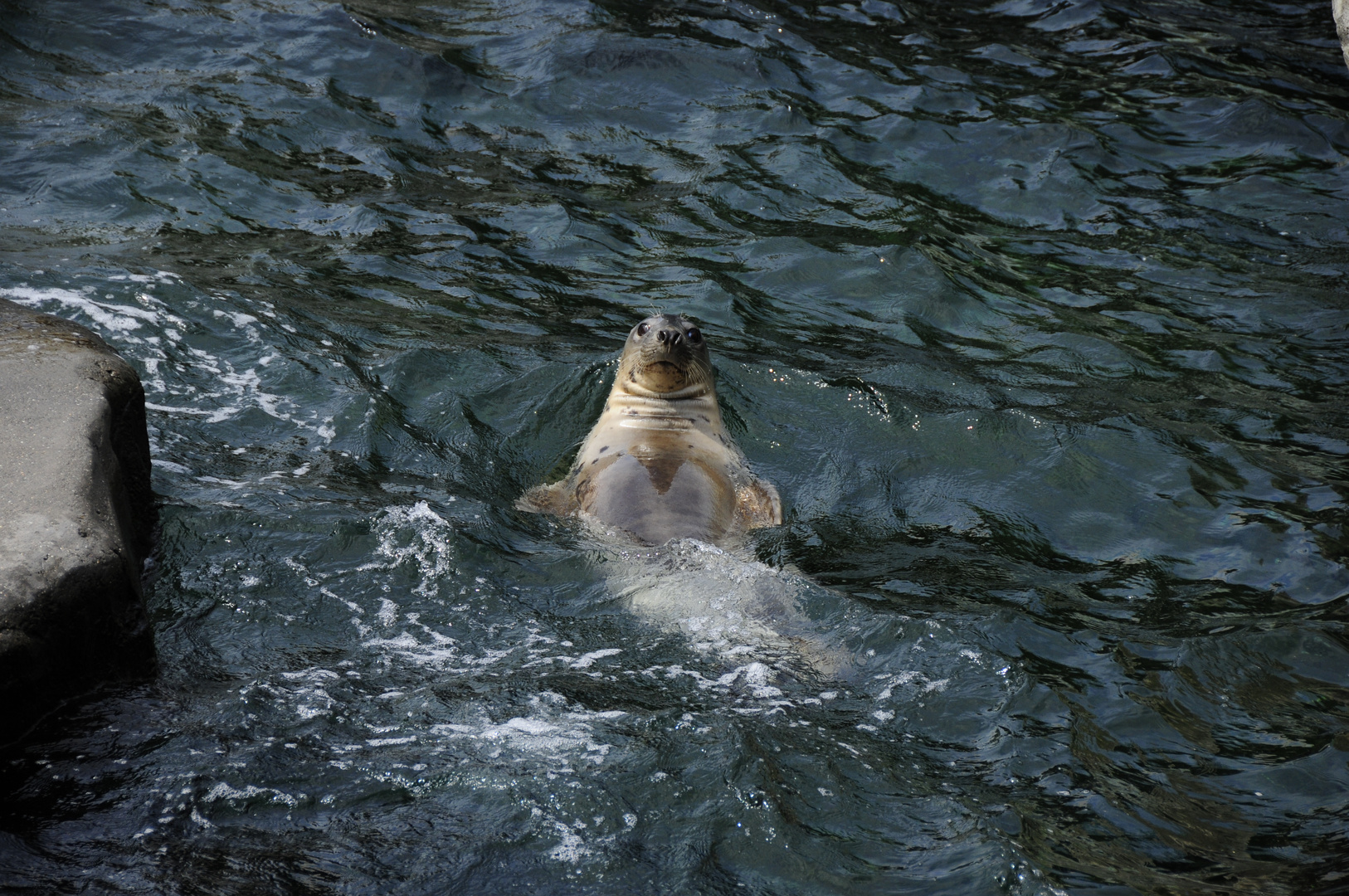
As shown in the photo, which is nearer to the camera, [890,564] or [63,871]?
[63,871]

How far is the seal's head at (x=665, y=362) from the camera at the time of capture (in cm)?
718

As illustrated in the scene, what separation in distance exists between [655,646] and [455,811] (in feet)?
4.46

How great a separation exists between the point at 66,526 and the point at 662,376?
356cm

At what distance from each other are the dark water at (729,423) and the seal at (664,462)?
0.89ft

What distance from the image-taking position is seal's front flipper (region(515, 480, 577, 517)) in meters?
6.39

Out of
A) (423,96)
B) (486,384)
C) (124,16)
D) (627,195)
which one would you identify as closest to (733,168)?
(627,195)

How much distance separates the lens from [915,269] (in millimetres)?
9438

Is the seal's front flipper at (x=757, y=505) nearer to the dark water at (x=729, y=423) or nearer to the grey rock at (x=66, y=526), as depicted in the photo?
the dark water at (x=729, y=423)

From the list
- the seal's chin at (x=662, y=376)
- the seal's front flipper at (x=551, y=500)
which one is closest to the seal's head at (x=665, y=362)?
the seal's chin at (x=662, y=376)

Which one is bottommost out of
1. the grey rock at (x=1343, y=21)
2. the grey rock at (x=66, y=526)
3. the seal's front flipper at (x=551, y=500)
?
the seal's front flipper at (x=551, y=500)

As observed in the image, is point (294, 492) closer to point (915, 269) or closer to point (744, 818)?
point (744, 818)

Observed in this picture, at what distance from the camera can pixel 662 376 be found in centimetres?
718

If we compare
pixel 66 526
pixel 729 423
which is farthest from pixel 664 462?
pixel 66 526

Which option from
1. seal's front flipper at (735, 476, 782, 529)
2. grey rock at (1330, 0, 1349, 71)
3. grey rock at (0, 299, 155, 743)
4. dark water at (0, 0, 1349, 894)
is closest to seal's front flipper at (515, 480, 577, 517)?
dark water at (0, 0, 1349, 894)
